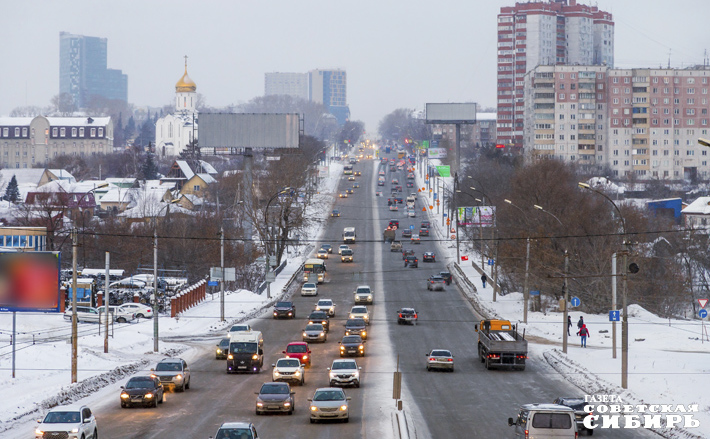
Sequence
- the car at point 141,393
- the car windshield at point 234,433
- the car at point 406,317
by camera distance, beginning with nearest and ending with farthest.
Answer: the car windshield at point 234,433 < the car at point 141,393 < the car at point 406,317

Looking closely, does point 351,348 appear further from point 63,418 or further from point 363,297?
point 363,297

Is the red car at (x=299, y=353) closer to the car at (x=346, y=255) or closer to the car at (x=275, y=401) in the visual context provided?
the car at (x=275, y=401)

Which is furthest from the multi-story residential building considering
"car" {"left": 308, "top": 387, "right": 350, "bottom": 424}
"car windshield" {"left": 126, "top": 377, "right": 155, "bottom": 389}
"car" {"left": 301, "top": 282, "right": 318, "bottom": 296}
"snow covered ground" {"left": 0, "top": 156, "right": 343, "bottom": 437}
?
"car" {"left": 308, "top": 387, "right": 350, "bottom": 424}

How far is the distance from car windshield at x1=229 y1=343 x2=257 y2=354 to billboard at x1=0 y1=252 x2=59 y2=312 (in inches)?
326

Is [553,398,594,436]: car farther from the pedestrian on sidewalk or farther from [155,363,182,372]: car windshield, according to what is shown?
the pedestrian on sidewalk

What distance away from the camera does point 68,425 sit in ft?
82.2

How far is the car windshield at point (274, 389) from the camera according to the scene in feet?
104

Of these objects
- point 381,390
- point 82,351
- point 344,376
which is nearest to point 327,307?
point 82,351

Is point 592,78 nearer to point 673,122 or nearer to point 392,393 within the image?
point 673,122

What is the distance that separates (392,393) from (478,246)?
70089mm

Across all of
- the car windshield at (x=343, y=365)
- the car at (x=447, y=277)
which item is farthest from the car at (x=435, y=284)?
the car windshield at (x=343, y=365)

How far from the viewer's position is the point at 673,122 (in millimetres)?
182625

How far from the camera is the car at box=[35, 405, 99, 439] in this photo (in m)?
24.8

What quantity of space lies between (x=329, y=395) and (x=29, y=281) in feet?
56.9
